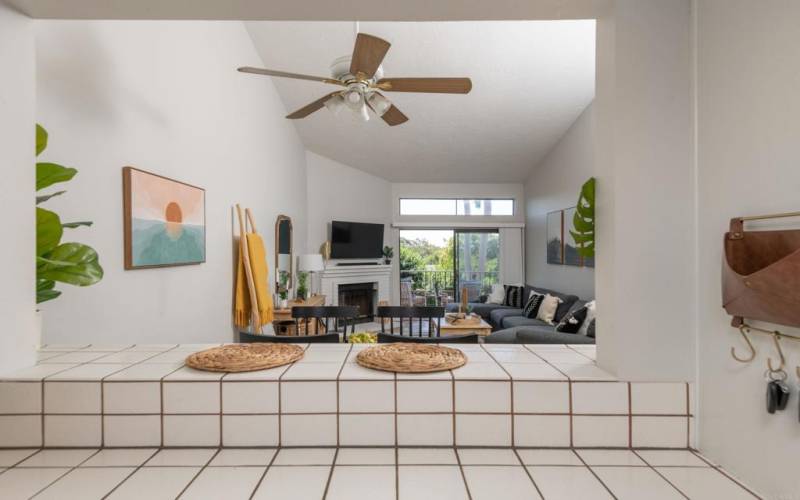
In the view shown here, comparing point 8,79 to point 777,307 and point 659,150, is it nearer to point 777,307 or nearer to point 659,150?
point 659,150

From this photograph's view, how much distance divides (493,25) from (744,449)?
3.32 m

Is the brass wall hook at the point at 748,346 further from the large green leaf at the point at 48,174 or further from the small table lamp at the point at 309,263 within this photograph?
the small table lamp at the point at 309,263

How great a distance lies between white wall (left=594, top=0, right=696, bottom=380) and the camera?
90 centimetres

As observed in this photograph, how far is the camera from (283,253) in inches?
181

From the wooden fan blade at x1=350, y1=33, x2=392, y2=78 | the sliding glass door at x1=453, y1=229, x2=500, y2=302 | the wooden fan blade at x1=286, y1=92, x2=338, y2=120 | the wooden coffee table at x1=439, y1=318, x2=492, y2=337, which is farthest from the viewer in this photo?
the sliding glass door at x1=453, y1=229, x2=500, y2=302

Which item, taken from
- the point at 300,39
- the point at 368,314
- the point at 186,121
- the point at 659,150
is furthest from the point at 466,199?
the point at 659,150

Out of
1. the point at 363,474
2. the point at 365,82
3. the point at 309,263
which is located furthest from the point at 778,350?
the point at 309,263

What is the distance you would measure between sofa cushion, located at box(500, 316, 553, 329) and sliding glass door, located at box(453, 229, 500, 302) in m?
1.88

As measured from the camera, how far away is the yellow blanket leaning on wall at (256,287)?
3.25 metres

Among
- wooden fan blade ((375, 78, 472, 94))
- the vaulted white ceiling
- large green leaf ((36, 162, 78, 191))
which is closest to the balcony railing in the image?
the vaulted white ceiling

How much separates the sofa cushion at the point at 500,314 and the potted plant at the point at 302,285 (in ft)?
8.37

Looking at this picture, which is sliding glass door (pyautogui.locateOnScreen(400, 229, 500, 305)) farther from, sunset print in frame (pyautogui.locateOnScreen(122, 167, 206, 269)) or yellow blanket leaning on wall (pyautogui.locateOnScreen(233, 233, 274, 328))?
sunset print in frame (pyautogui.locateOnScreen(122, 167, 206, 269))

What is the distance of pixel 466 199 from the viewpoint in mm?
6777

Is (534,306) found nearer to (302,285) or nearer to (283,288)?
(302,285)
